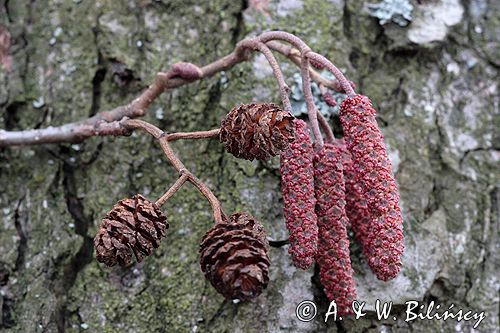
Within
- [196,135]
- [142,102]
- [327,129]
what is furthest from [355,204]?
[142,102]

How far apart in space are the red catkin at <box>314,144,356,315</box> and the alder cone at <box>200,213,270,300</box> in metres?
0.21

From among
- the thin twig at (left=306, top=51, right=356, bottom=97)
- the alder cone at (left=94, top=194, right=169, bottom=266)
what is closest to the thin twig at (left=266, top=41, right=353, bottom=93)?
the thin twig at (left=306, top=51, right=356, bottom=97)

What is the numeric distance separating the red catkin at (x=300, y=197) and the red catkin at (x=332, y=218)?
0.16ft

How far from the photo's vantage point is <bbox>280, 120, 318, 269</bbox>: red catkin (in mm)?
1527

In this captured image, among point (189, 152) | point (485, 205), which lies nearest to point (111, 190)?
point (189, 152)

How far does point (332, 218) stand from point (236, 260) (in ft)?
1.03

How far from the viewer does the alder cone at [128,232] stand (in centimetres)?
147

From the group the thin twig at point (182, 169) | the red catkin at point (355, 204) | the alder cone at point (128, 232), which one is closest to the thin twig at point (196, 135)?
the thin twig at point (182, 169)

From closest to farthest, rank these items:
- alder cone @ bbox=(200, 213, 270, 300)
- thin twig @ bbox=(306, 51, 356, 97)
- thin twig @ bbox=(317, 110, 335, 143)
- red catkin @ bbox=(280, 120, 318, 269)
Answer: alder cone @ bbox=(200, 213, 270, 300)
red catkin @ bbox=(280, 120, 318, 269)
thin twig @ bbox=(306, 51, 356, 97)
thin twig @ bbox=(317, 110, 335, 143)

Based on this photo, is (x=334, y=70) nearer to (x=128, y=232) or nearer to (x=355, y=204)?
(x=355, y=204)

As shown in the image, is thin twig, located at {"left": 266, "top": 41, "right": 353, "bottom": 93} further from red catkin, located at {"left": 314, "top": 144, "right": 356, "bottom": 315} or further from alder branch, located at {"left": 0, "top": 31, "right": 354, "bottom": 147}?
red catkin, located at {"left": 314, "top": 144, "right": 356, "bottom": 315}

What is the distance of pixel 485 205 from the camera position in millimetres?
2146

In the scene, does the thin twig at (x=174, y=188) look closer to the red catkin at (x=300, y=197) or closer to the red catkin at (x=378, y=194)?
the red catkin at (x=300, y=197)

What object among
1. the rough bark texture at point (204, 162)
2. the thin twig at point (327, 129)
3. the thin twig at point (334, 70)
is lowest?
the rough bark texture at point (204, 162)
